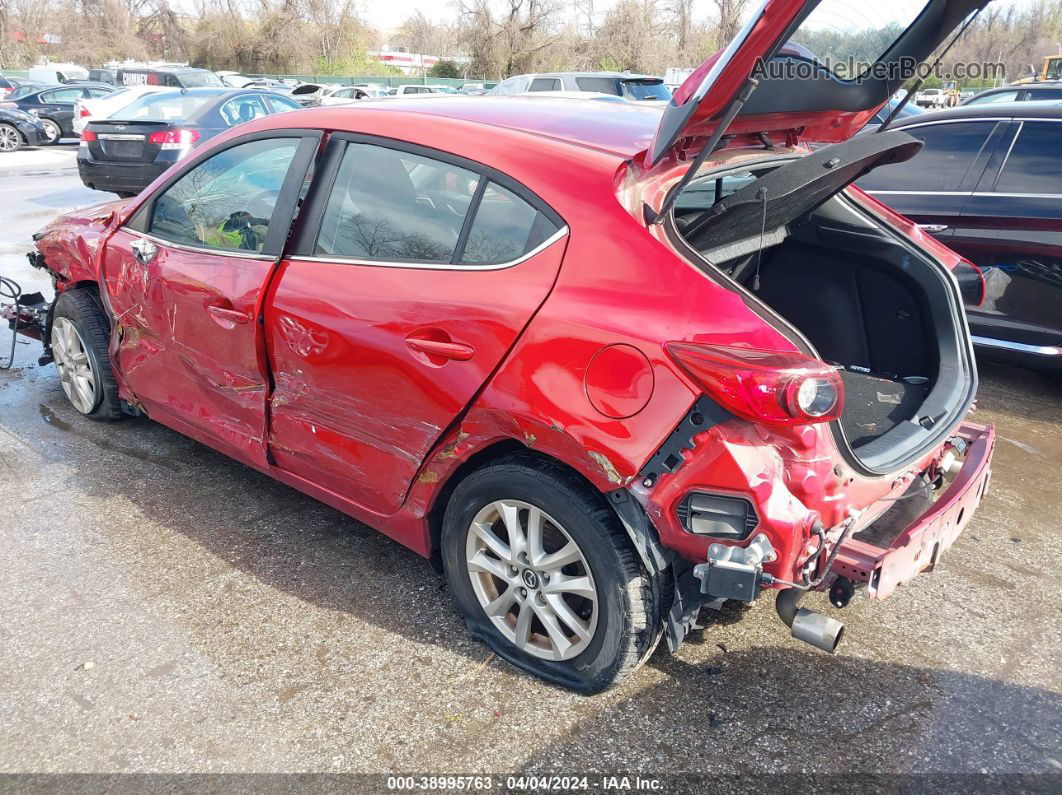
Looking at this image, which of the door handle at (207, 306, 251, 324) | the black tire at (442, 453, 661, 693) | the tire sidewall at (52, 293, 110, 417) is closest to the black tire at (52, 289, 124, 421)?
the tire sidewall at (52, 293, 110, 417)

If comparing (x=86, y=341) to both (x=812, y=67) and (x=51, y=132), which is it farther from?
(x=51, y=132)

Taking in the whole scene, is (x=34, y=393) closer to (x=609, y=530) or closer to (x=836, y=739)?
(x=609, y=530)

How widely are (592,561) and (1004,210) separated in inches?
156

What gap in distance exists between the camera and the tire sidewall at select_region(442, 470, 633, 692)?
245 centimetres

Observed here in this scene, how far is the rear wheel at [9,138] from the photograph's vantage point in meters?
19.4

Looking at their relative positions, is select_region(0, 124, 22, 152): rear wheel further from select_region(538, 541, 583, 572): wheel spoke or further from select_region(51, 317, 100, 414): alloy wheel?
select_region(538, 541, 583, 572): wheel spoke

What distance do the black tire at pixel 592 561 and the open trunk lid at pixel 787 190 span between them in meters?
0.89

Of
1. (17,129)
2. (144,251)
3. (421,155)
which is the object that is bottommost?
(17,129)

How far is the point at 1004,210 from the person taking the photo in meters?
4.99

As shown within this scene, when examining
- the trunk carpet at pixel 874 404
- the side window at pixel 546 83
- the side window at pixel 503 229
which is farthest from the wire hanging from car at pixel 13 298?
the side window at pixel 546 83

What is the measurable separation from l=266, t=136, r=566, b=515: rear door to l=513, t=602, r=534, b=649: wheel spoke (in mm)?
580

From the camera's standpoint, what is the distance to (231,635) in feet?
9.71

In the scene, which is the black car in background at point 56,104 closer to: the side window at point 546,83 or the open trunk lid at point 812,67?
the side window at point 546,83

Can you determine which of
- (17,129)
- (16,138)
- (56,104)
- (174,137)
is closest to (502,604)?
(174,137)
